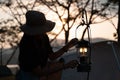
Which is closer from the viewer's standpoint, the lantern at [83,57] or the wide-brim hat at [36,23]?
the wide-brim hat at [36,23]

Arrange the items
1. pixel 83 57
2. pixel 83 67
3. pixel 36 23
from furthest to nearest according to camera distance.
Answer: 1. pixel 83 57
2. pixel 83 67
3. pixel 36 23

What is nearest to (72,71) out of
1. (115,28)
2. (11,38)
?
(115,28)

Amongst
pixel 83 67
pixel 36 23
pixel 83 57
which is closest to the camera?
pixel 36 23

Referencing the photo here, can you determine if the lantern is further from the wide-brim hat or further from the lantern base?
the wide-brim hat

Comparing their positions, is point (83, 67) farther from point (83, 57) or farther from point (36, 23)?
point (36, 23)

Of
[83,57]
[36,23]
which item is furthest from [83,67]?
[36,23]

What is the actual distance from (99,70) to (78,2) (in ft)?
49.9

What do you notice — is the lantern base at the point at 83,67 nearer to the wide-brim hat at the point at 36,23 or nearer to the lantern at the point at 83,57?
the lantern at the point at 83,57

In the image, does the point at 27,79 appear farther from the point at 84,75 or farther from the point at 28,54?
the point at 84,75

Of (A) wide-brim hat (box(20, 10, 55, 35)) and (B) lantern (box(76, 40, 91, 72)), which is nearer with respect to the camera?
(A) wide-brim hat (box(20, 10, 55, 35))

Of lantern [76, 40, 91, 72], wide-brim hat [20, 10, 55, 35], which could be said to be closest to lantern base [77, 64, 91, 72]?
lantern [76, 40, 91, 72]

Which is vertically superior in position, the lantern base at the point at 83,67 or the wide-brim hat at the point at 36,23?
the wide-brim hat at the point at 36,23

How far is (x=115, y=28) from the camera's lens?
74.7ft

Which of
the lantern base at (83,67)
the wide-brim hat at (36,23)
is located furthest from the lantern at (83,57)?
the wide-brim hat at (36,23)
